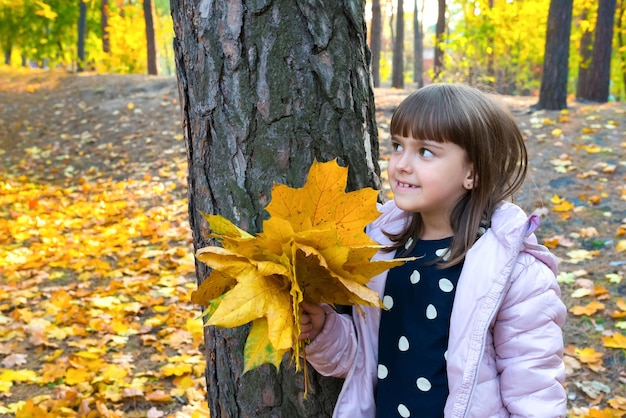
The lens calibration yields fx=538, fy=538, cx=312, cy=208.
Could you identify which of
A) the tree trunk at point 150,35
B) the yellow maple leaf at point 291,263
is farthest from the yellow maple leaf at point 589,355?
the tree trunk at point 150,35

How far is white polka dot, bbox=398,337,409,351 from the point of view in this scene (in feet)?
Answer: 4.94

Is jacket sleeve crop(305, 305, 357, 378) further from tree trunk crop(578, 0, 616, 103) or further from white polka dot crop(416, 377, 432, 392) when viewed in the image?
tree trunk crop(578, 0, 616, 103)

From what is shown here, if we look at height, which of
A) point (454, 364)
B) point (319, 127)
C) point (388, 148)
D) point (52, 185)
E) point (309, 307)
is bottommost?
point (52, 185)

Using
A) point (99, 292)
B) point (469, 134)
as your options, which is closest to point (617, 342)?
point (469, 134)

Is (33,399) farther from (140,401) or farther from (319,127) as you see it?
(319,127)

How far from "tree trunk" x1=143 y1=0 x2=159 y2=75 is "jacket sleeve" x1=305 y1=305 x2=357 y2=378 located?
12550 millimetres

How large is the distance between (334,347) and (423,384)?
268 mm

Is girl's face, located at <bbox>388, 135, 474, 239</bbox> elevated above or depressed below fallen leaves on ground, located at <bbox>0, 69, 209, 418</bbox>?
above

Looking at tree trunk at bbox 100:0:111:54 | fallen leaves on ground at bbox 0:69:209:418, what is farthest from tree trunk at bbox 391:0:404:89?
tree trunk at bbox 100:0:111:54

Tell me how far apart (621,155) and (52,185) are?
6.93m

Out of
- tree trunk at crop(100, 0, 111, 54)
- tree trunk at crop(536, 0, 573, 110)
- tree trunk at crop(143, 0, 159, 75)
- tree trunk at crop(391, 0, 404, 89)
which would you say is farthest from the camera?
tree trunk at crop(100, 0, 111, 54)

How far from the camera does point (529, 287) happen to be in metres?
1.35

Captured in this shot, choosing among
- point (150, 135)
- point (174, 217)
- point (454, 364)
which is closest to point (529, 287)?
point (454, 364)

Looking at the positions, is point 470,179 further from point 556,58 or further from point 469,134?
point 556,58
